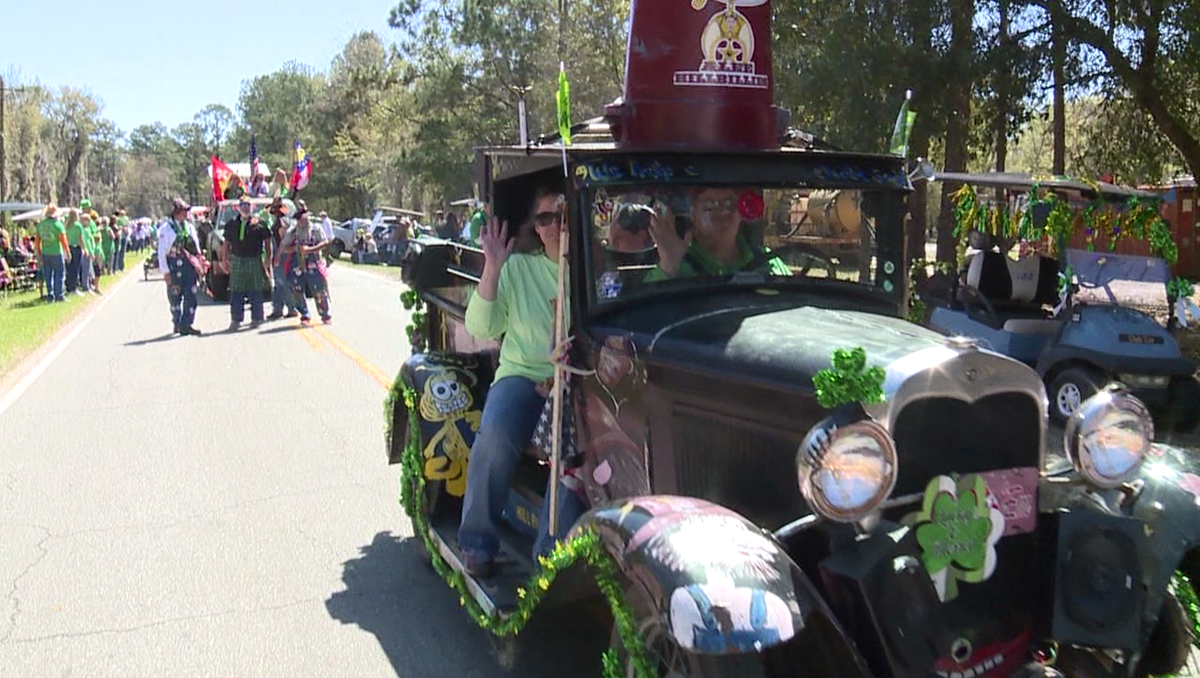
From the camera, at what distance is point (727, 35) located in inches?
172

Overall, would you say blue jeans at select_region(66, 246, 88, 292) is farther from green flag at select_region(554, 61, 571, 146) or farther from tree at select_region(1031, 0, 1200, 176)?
green flag at select_region(554, 61, 571, 146)

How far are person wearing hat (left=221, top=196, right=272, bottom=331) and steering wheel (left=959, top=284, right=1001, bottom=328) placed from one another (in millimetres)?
10400

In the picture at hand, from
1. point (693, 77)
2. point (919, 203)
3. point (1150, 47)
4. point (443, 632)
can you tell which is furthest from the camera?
point (919, 203)

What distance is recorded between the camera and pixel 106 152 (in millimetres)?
111812

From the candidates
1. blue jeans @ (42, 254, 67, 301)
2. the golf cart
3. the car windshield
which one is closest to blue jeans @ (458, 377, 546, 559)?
the car windshield

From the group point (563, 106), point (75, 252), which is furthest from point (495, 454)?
point (75, 252)

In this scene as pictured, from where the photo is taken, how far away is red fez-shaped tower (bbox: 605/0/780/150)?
14.2ft

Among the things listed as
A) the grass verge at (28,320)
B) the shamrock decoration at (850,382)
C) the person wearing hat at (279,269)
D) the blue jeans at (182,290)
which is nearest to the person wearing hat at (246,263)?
the person wearing hat at (279,269)

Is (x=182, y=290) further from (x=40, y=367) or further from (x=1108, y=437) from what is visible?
(x=1108, y=437)

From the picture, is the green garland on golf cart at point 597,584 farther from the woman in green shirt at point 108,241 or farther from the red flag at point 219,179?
the woman in green shirt at point 108,241

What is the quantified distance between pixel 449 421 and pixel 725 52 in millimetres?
2223

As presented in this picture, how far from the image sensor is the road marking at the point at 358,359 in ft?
36.8

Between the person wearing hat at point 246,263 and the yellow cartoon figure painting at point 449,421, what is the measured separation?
37.5ft

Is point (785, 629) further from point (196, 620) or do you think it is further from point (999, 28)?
point (999, 28)
